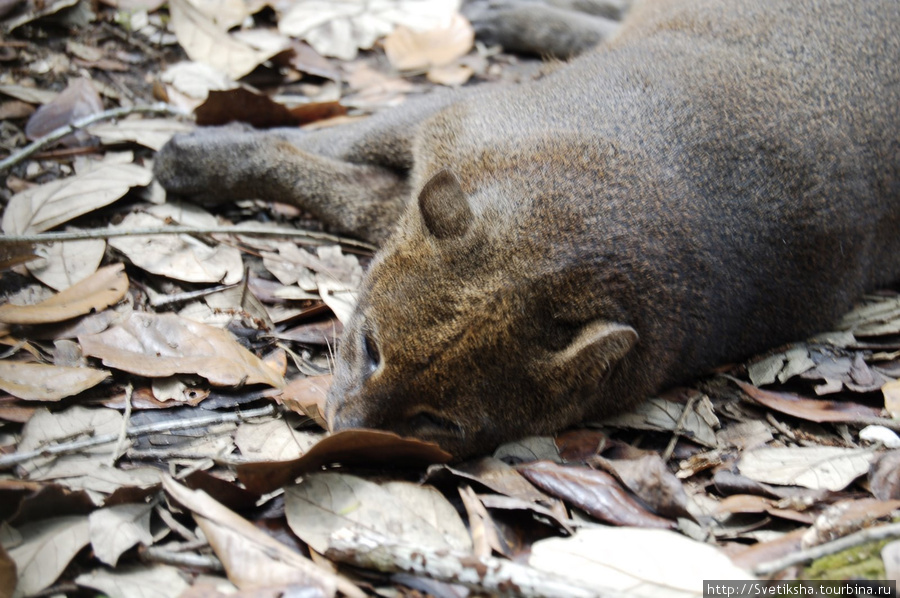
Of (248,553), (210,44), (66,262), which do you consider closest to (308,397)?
(248,553)

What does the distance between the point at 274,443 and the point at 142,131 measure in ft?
8.19

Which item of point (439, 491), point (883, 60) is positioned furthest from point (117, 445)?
point (883, 60)

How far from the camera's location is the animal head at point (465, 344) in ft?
10.2

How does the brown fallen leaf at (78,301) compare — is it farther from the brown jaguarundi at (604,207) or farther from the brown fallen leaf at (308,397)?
the brown fallen leaf at (308,397)

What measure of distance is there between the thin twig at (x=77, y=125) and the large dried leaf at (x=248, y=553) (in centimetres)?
213

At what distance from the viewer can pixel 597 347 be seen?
10.3ft

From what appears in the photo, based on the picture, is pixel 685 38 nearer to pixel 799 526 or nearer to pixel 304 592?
pixel 799 526

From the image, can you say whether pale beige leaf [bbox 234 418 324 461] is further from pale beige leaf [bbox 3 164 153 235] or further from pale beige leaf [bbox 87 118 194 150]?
pale beige leaf [bbox 87 118 194 150]

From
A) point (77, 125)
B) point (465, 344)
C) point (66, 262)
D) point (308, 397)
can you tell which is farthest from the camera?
point (77, 125)

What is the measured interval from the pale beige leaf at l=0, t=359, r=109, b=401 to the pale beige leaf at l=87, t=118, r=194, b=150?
1.83 metres

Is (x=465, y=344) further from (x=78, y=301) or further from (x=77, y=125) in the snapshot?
(x=77, y=125)

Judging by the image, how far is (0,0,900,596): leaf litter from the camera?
2604 millimetres

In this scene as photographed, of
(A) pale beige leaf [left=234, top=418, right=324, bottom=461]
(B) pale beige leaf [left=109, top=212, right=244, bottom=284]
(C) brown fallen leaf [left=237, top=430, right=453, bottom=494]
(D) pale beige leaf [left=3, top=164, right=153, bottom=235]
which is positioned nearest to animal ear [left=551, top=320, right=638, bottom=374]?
(C) brown fallen leaf [left=237, top=430, right=453, bottom=494]

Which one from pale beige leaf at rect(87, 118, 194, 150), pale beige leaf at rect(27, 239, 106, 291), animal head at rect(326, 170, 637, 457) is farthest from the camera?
pale beige leaf at rect(87, 118, 194, 150)
